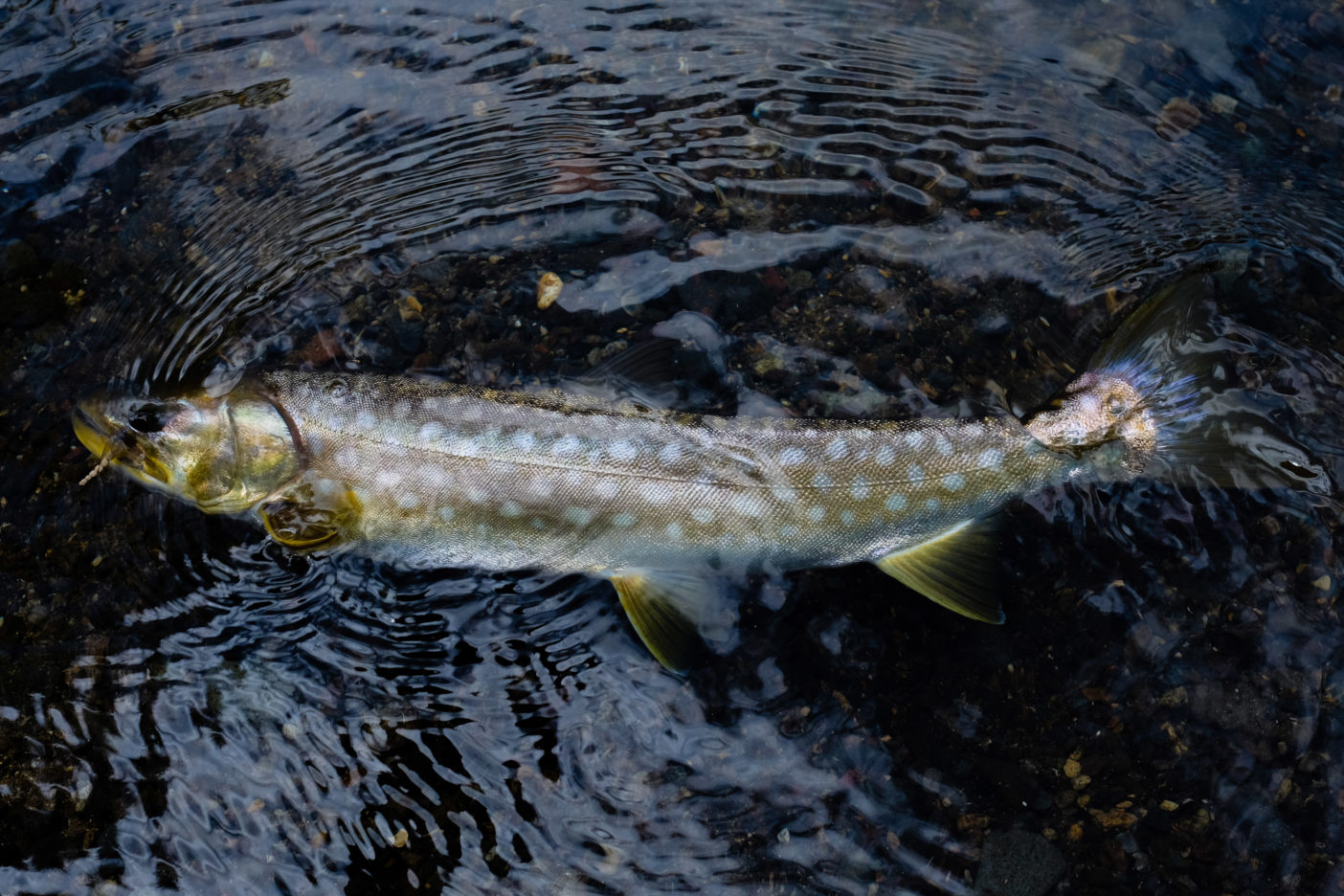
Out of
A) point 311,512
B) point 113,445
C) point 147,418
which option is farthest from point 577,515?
point 113,445

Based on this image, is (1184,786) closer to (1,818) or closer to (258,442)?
(258,442)

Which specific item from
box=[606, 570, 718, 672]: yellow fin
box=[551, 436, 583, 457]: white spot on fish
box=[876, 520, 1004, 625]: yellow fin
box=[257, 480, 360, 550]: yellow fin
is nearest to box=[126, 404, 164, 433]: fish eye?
box=[257, 480, 360, 550]: yellow fin

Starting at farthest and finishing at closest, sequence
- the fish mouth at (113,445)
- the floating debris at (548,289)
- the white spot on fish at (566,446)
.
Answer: the floating debris at (548,289) < the fish mouth at (113,445) < the white spot on fish at (566,446)

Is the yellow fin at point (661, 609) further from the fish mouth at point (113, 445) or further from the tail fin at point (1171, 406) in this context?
the fish mouth at point (113, 445)

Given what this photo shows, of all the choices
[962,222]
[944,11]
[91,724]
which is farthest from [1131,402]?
[91,724]

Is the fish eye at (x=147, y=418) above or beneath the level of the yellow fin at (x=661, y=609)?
above

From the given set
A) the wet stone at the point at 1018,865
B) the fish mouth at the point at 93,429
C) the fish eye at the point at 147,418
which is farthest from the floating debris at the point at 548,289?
the wet stone at the point at 1018,865

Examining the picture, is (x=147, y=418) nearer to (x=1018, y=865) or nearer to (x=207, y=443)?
Answer: (x=207, y=443)
